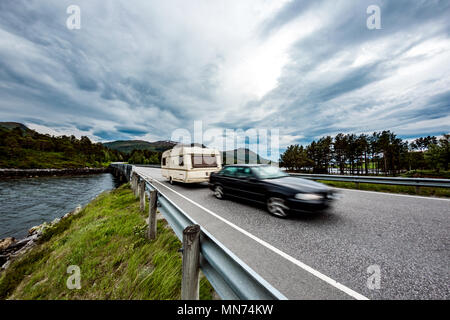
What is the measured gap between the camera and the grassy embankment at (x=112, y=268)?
7.92 ft

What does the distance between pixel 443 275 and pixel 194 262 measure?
10.9 feet

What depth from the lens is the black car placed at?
4.00 m

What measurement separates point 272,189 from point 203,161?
5.37m

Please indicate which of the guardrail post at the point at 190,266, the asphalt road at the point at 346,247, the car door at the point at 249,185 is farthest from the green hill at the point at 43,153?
the guardrail post at the point at 190,266

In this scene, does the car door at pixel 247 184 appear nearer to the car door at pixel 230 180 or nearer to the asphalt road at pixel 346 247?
the car door at pixel 230 180

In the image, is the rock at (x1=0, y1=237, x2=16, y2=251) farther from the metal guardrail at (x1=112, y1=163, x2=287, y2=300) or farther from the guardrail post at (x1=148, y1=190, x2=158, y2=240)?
the metal guardrail at (x1=112, y1=163, x2=287, y2=300)

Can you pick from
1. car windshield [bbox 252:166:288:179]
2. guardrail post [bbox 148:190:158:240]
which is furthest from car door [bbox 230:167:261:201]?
guardrail post [bbox 148:190:158:240]

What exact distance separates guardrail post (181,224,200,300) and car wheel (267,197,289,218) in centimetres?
316

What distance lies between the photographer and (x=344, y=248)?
2.83 m

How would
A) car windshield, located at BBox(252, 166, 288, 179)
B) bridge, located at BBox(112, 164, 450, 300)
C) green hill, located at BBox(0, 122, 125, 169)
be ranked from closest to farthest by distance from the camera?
bridge, located at BBox(112, 164, 450, 300)
car windshield, located at BBox(252, 166, 288, 179)
green hill, located at BBox(0, 122, 125, 169)

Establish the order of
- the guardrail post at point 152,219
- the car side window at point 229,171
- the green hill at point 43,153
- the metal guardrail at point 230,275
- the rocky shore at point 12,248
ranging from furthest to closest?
the green hill at point 43,153 → the car side window at point 229,171 → the rocky shore at point 12,248 → the guardrail post at point 152,219 → the metal guardrail at point 230,275

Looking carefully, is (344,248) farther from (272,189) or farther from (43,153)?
(43,153)

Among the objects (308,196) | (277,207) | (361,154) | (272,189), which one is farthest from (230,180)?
(361,154)

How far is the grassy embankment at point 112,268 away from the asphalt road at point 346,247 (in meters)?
1.06
